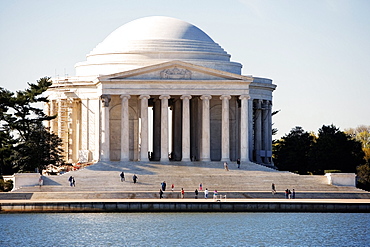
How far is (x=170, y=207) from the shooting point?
336 ft

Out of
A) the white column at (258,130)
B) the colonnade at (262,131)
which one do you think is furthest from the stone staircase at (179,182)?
the white column at (258,130)

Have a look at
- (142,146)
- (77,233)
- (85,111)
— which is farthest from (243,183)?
(77,233)

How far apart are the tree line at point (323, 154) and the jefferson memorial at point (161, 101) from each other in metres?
5.49

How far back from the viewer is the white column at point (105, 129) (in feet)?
431

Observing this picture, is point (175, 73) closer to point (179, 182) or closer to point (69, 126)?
point (179, 182)

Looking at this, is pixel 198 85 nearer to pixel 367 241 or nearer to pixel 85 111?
pixel 85 111

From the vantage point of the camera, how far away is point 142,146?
132 metres

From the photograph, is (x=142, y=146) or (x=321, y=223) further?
(x=142, y=146)

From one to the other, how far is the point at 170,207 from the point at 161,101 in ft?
106

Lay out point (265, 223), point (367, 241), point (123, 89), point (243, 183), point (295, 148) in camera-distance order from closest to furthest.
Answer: point (367, 241) < point (265, 223) < point (243, 183) < point (123, 89) < point (295, 148)

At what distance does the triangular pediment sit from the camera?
13062 centimetres

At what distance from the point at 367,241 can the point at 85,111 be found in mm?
59408

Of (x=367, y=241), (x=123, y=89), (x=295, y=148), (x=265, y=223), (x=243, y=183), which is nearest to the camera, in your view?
(x=367, y=241)

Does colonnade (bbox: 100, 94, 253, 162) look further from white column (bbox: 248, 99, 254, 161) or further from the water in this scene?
the water
